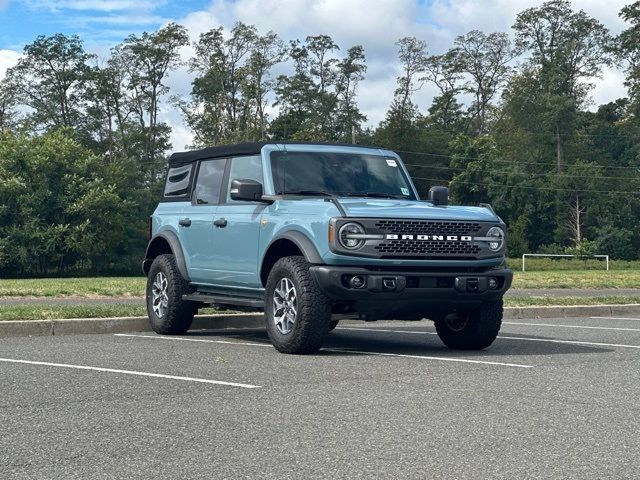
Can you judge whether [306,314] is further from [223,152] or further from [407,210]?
[223,152]

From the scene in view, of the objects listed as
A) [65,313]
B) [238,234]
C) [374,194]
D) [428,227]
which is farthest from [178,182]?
[428,227]

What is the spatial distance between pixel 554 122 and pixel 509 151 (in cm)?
636

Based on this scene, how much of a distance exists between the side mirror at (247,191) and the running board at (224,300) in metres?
1.06

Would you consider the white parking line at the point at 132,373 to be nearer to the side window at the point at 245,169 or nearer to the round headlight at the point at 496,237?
the side window at the point at 245,169

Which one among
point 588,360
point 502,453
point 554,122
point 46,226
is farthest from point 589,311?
point 554,122

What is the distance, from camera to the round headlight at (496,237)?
10328 millimetres

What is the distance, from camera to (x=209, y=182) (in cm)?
1220

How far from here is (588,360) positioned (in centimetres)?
967

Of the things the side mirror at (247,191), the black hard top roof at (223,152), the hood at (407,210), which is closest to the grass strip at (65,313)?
the black hard top roof at (223,152)

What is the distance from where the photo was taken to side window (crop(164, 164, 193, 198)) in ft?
41.6

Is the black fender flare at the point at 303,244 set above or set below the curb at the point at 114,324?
above

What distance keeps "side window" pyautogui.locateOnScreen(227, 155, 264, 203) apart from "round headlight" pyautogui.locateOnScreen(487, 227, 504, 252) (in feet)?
8.15

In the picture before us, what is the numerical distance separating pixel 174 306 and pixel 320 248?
287 cm

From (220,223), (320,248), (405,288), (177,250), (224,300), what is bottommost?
(224,300)
